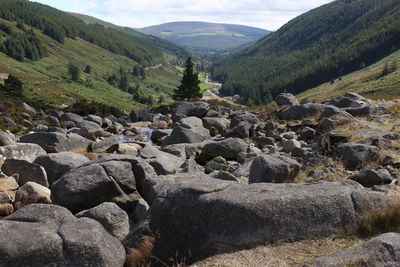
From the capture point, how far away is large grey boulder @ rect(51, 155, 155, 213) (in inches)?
545

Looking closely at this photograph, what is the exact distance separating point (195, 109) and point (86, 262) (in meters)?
40.8

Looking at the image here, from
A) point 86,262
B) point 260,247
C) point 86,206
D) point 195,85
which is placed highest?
point 260,247

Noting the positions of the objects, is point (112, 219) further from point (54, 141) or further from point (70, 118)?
point (70, 118)

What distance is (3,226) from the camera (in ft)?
31.0

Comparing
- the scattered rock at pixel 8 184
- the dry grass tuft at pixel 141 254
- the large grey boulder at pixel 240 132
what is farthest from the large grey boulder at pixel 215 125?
the dry grass tuft at pixel 141 254

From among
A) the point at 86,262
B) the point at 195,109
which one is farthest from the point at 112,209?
the point at 195,109

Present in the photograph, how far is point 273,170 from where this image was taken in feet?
48.6

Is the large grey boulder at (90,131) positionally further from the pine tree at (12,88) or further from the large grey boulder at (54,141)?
the pine tree at (12,88)

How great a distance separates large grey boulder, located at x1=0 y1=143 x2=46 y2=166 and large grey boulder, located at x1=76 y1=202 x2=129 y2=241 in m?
11.5

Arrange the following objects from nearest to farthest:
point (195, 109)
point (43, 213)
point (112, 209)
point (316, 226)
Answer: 1. point (316, 226)
2. point (43, 213)
3. point (112, 209)
4. point (195, 109)

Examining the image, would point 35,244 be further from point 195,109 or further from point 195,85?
point 195,85

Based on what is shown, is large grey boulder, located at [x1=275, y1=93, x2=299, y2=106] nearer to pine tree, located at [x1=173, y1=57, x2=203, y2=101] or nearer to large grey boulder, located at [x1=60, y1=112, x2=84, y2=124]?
large grey boulder, located at [x1=60, y1=112, x2=84, y2=124]

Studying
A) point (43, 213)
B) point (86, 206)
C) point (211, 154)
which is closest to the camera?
point (43, 213)

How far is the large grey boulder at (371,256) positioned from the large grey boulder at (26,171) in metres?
14.1
